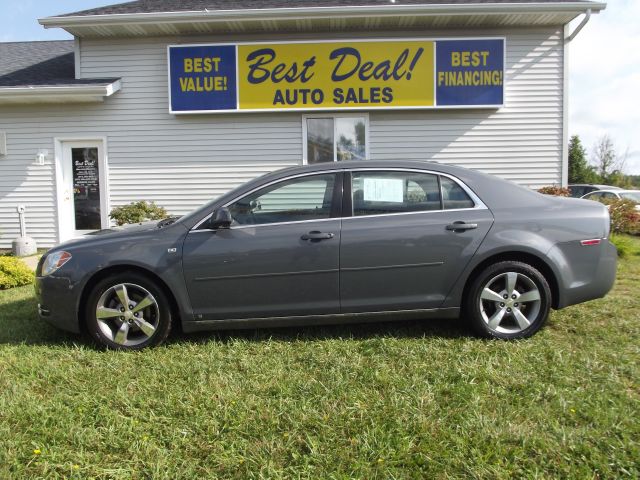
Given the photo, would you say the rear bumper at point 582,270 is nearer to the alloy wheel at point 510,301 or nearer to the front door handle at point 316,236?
the alloy wheel at point 510,301

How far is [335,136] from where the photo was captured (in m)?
9.17

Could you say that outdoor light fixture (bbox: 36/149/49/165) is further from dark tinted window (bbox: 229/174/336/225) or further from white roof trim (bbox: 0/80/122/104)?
dark tinted window (bbox: 229/174/336/225)

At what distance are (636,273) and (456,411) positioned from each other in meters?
4.98

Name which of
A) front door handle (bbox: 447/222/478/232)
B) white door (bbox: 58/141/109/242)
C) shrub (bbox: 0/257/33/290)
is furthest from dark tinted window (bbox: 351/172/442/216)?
white door (bbox: 58/141/109/242)

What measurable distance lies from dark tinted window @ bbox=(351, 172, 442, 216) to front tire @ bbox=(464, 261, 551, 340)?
710 millimetres

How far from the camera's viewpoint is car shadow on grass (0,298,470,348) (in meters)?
3.93

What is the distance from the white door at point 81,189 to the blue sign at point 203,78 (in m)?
2.02

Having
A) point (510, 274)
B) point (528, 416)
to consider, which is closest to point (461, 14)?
point (510, 274)

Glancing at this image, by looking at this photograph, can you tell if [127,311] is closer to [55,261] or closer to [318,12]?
[55,261]

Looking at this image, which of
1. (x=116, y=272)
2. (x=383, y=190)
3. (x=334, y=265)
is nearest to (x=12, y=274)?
(x=116, y=272)

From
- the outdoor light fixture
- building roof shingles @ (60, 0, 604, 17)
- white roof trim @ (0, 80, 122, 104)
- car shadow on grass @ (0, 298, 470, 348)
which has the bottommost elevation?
car shadow on grass @ (0, 298, 470, 348)

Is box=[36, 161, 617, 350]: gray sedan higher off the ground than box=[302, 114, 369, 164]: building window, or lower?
lower

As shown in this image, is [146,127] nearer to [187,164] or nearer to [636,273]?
[187,164]

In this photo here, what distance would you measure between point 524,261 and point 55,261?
3.78 metres
